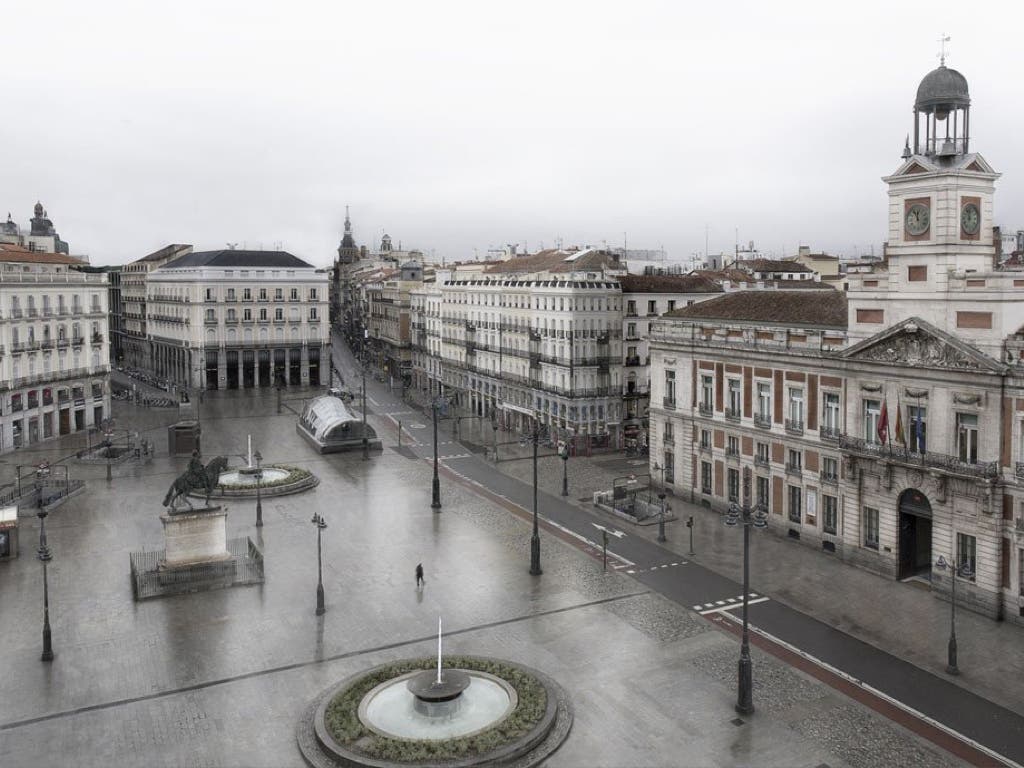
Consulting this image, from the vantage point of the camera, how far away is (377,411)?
9894cm

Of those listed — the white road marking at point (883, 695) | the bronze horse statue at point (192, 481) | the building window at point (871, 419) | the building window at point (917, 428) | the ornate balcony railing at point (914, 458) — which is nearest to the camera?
the white road marking at point (883, 695)

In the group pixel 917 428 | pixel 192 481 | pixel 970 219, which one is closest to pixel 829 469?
pixel 917 428

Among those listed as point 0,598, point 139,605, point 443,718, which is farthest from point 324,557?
point 443,718

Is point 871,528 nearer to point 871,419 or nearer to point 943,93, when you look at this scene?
point 871,419

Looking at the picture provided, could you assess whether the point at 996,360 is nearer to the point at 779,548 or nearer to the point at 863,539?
the point at 863,539

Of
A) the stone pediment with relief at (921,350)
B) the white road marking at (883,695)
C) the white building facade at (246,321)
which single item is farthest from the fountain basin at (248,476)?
the white building facade at (246,321)

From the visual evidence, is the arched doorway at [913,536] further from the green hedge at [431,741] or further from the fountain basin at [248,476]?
the fountain basin at [248,476]

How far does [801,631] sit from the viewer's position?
120 feet

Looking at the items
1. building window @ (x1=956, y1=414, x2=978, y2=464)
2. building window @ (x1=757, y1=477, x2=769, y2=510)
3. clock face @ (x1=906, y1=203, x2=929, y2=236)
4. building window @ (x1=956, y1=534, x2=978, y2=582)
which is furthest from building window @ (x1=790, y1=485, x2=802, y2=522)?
clock face @ (x1=906, y1=203, x2=929, y2=236)

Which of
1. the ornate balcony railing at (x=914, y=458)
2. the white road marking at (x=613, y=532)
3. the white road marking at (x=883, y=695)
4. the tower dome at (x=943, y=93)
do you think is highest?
the tower dome at (x=943, y=93)

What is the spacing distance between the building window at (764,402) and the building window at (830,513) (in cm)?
582

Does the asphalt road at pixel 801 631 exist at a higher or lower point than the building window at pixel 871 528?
lower

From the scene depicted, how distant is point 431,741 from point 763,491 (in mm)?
29978

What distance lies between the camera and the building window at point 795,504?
1937 inches
